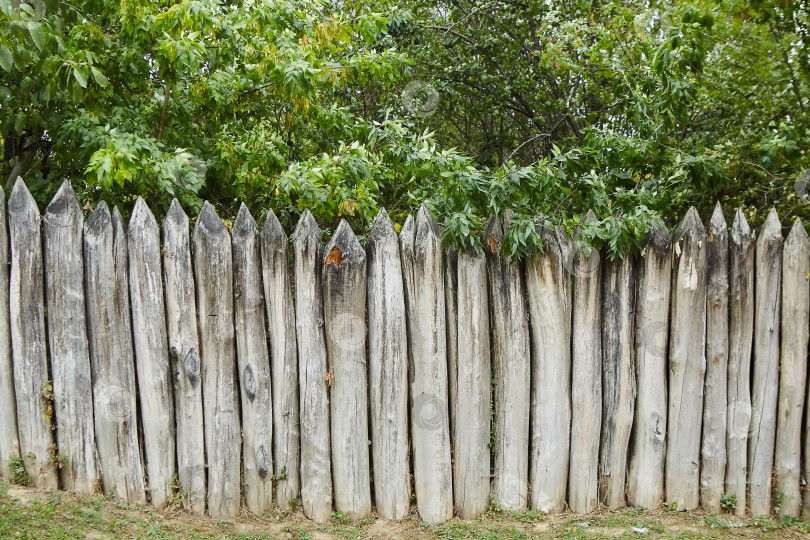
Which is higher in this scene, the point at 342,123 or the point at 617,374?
the point at 342,123

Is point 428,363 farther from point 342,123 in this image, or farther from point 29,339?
point 342,123

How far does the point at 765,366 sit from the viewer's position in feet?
13.7

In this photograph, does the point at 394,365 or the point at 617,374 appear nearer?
the point at 394,365

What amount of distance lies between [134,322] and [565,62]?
203 inches

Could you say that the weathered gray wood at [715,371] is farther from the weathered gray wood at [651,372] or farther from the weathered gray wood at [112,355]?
the weathered gray wood at [112,355]

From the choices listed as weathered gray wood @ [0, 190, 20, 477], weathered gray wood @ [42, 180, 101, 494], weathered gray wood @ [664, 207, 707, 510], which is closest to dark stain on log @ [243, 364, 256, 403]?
weathered gray wood @ [42, 180, 101, 494]

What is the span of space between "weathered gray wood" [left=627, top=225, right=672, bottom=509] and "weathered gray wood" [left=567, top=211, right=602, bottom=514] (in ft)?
0.87

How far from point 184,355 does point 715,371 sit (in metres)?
3.37

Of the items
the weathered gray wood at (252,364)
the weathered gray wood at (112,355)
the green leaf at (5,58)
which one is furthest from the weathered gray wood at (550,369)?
the green leaf at (5,58)

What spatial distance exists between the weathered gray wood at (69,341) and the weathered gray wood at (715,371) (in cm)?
392

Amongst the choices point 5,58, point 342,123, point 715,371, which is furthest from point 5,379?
point 715,371

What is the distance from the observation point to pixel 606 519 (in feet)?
13.8

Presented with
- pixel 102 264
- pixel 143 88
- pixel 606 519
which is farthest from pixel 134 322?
pixel 606 519

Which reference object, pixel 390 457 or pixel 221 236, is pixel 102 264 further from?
pixel 390 457
